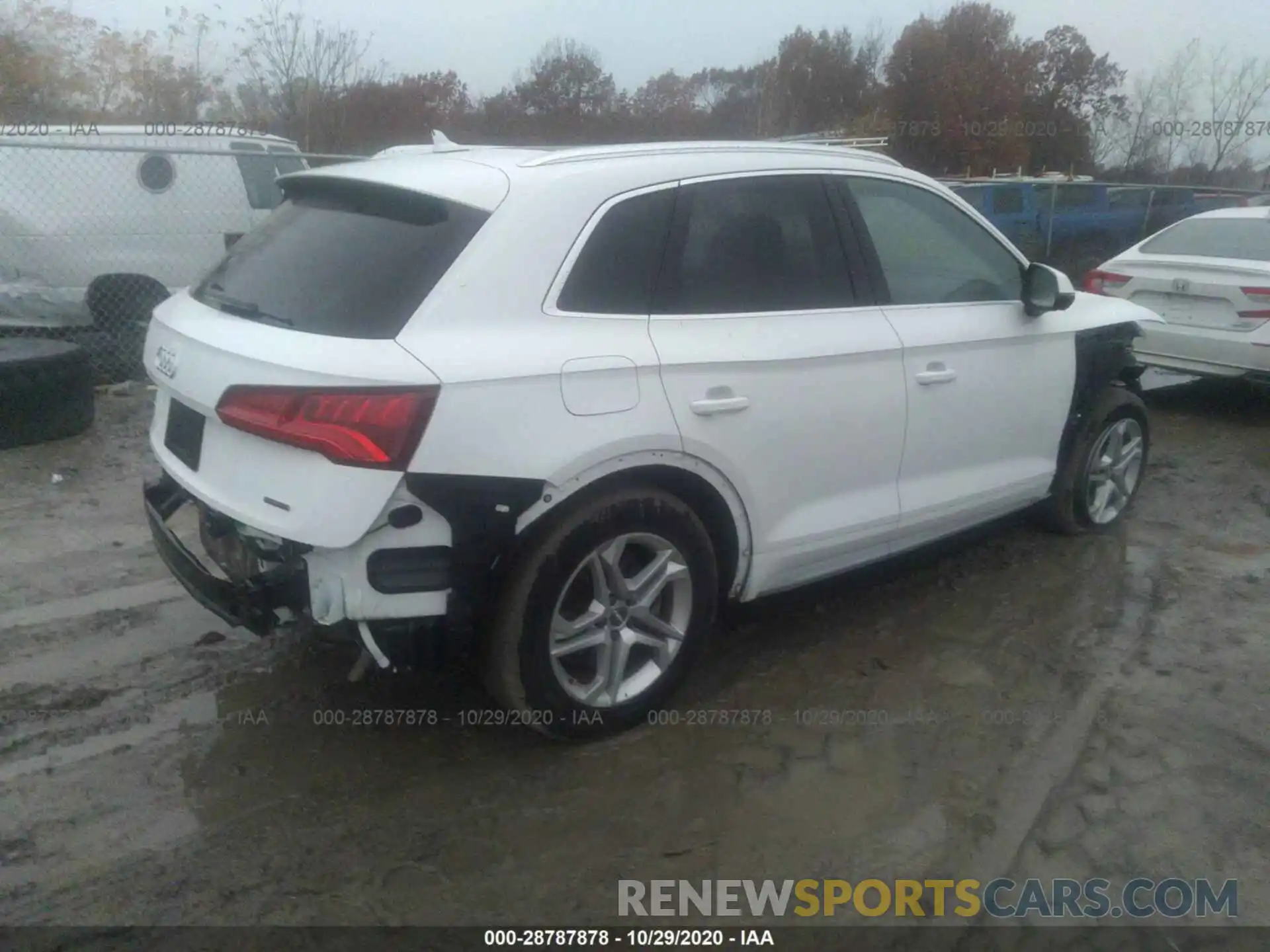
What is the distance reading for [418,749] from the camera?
349 cm

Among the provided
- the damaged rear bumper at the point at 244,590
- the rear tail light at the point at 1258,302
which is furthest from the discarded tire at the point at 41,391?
the rear tail light at the point at 1258,302

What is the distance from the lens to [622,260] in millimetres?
3359

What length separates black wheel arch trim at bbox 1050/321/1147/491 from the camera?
Result: 4.91 m

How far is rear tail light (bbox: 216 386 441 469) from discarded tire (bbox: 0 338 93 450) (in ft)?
14.0

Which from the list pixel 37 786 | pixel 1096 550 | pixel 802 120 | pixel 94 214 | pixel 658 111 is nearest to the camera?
pixel 37 786

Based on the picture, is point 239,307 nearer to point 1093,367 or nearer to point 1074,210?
point 1093,367

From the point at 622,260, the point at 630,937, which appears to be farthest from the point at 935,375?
the point at 630,937

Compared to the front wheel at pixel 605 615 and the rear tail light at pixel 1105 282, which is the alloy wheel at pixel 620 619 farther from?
the rear tail light at pixel 1105 282

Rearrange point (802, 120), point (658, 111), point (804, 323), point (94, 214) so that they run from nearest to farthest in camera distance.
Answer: point (804, 323) < point (94, 214) < point (658, 111) < point (802, 120)

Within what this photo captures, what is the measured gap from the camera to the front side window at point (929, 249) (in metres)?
4.11

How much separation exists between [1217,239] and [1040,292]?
4763mm

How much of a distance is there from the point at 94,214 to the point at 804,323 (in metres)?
6.59

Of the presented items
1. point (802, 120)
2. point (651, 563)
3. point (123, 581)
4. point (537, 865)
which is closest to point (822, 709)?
point (651, 563)

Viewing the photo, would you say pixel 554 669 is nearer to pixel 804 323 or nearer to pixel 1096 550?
pixel 804 323
